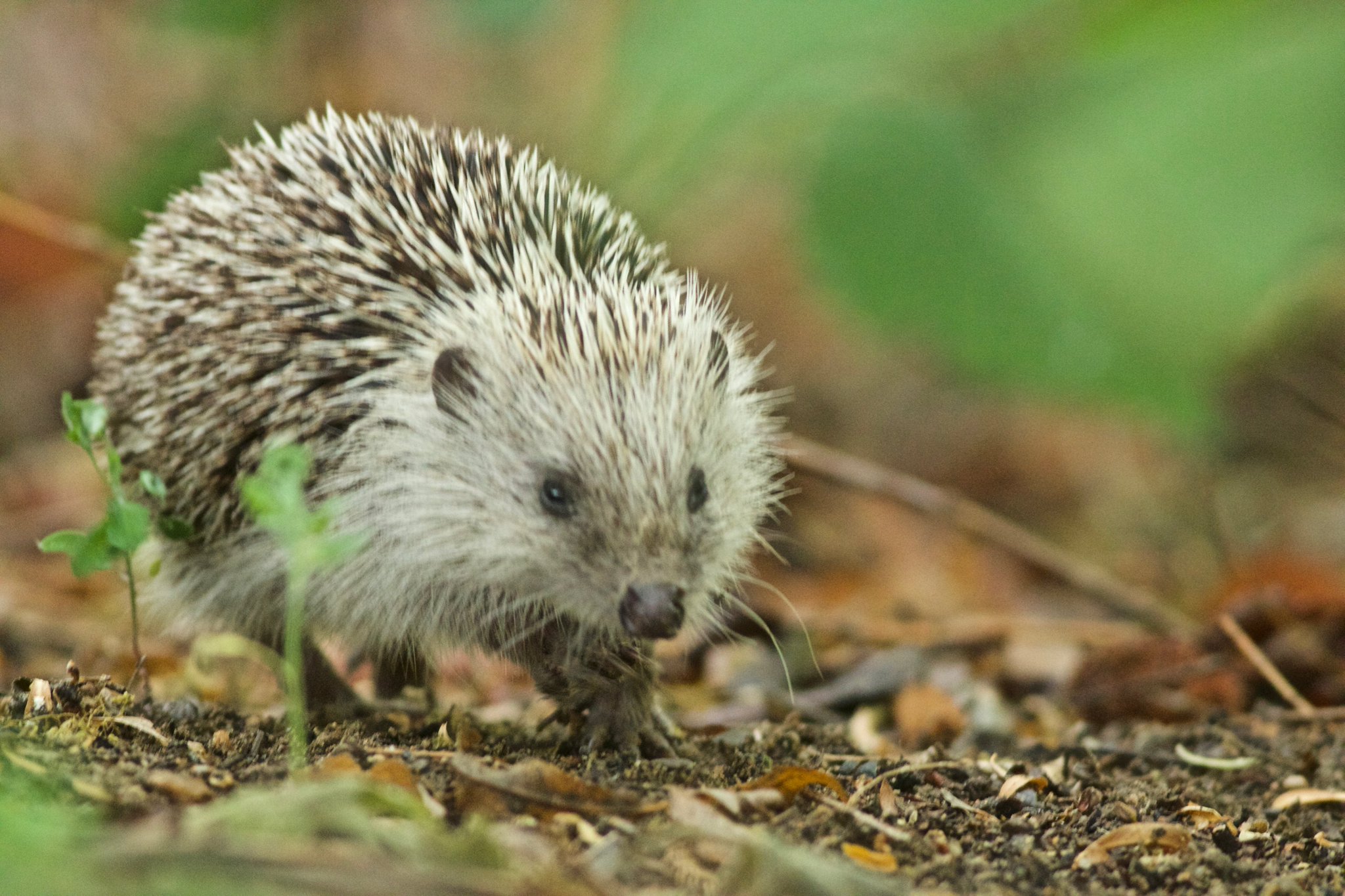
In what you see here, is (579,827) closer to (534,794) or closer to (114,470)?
(534,794)

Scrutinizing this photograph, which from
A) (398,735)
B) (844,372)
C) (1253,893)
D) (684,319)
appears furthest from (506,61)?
(1253,893)

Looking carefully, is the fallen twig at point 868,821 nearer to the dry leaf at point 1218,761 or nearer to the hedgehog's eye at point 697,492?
the hedgehog's eye at point 697,492

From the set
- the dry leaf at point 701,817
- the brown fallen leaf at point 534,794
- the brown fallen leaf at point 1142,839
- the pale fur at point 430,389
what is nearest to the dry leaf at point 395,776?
the brown fallen leaf at point 534,794

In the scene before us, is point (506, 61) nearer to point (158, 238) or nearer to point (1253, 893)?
point (158, 238)

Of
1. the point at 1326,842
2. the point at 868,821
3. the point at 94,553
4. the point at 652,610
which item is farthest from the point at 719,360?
the point at 1326,842

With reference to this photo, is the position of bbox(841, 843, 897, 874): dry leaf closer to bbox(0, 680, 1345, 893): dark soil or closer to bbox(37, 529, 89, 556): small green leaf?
bbox(0, 680, 1345, 893): dark soil

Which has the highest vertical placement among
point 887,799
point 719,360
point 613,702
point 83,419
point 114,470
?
point 719,360
